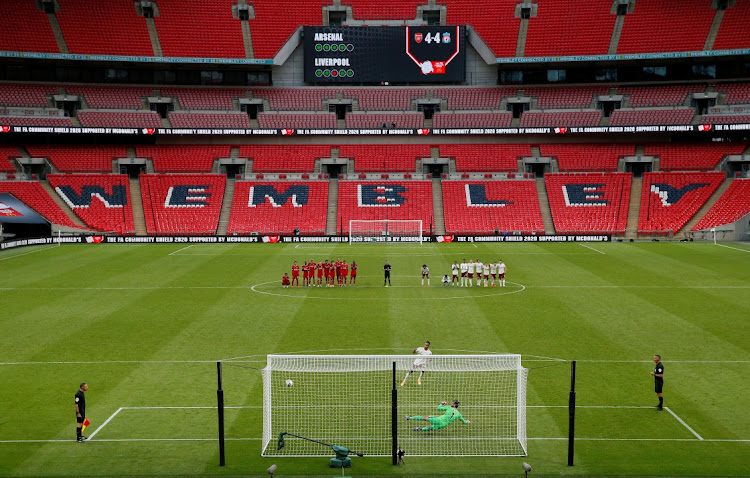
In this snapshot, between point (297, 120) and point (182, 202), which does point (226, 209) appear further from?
point (297, 120)

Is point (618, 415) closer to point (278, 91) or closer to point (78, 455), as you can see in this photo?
point (78, 455)

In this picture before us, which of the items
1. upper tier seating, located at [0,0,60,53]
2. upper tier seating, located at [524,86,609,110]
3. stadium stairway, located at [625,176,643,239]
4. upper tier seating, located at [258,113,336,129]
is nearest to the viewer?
stadium stairway, located at [625,176,643,239]

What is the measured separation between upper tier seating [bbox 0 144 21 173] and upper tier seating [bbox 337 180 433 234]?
2920cm

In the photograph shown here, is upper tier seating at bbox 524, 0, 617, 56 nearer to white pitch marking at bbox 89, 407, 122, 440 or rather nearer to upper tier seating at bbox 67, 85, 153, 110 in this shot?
upper tier seating at bbox 67, 85, 153, 110

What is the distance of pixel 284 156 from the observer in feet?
227

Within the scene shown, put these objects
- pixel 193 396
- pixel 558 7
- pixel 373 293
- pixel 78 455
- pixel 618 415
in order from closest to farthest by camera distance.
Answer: pixel 78 455 < pixel 618 415 < pixel 193 396 < pixel 373 293 < pixel 558 7

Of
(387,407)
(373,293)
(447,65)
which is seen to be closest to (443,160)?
(447,65)

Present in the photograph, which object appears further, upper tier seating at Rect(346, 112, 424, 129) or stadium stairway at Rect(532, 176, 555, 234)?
upper tier seating at Rect(346, 112, 424, 129)

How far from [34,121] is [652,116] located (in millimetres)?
56340

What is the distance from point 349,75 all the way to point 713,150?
34594mm

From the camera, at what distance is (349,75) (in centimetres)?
7031

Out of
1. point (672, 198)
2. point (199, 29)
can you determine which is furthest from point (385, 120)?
point (672, 198)

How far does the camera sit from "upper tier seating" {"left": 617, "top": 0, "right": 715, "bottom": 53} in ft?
217

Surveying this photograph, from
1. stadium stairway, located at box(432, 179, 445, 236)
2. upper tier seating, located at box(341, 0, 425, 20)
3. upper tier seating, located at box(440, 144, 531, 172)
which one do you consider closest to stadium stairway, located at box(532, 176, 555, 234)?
upper tier seating, located at box(440, 144, 531, 172)
